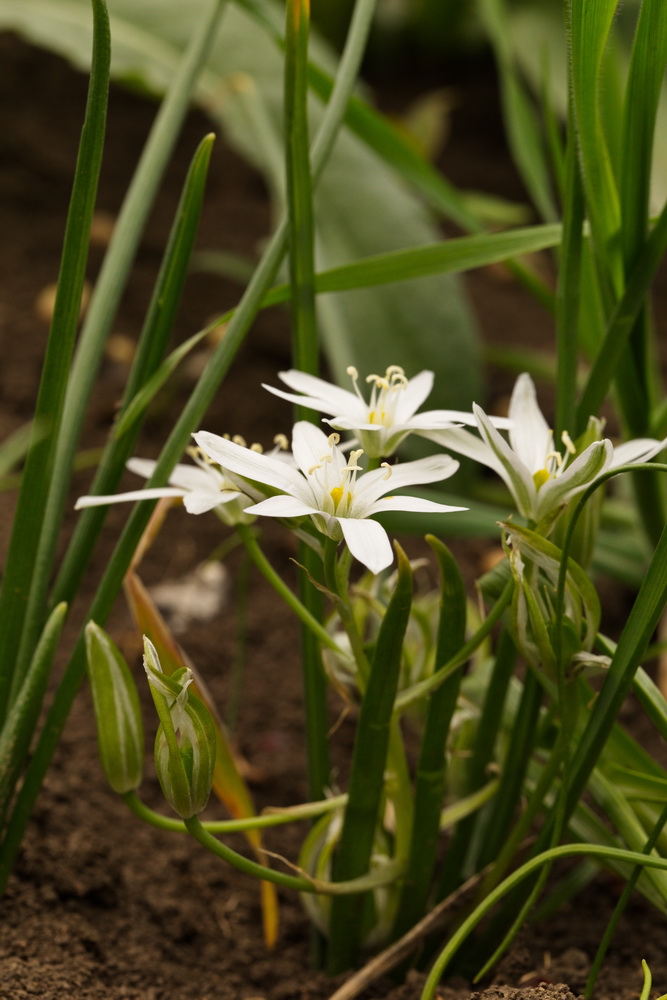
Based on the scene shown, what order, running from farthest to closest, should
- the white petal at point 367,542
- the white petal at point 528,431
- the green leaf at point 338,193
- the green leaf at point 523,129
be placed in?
1. the green leaf at point 338,193
2. the green leaf at point 523,129
3. the white petal at point 528,431
4. the white petal at point 367,542


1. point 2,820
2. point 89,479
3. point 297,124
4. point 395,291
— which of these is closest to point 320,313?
point 395,291

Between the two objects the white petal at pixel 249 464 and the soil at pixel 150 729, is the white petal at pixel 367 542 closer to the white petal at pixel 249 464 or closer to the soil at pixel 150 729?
the white petal at pixel 249 464

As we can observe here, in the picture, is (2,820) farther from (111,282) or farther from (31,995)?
(111,282)

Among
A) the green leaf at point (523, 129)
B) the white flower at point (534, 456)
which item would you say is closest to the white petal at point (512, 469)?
the white flower at point (534, 456)

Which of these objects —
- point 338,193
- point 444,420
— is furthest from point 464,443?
point 338,193

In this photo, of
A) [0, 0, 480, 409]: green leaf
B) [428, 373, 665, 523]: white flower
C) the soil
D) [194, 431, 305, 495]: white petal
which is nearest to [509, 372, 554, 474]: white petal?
[428, 373, 665, 523]: white flower

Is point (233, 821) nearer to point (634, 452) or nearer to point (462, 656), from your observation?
point (462, 656)

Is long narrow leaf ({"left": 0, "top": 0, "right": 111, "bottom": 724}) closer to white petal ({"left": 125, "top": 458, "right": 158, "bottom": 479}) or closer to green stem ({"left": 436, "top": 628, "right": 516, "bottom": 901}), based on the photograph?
white petal ({"left": 125, "top": 458, "right": 158, "bottom": 479})
